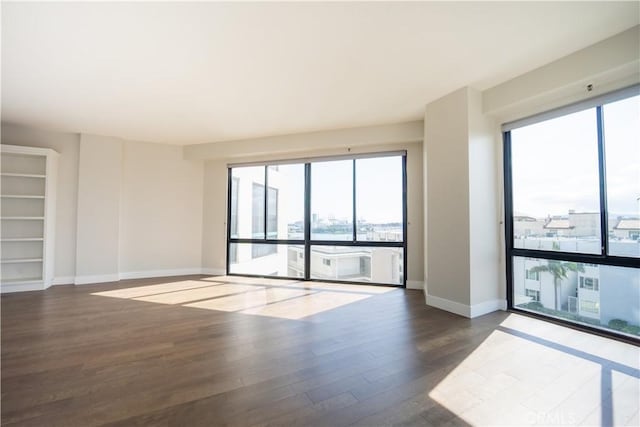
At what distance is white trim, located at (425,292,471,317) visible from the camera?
3107 mm

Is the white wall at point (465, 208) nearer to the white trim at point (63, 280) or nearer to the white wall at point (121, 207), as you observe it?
the white wall at point (121, 207)

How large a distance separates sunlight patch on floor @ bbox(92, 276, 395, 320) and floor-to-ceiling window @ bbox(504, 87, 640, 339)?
206 centimetres

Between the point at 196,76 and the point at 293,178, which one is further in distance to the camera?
the point at 293,178

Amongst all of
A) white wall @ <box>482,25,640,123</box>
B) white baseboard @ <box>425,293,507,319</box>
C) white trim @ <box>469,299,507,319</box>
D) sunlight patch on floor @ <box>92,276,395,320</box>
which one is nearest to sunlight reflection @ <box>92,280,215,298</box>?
sunlight patch on floor @ <box>92,276,395,320</box>

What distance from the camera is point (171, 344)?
2416mm

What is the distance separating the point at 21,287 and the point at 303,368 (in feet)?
16.9

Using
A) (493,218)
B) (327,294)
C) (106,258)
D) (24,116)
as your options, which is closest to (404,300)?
(327,294)

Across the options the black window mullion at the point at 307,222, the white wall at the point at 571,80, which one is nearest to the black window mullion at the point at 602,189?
the white wall at the point at 571,80

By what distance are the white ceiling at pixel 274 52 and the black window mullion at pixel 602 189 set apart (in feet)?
2.63

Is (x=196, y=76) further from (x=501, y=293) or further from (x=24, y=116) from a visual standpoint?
(x=501, y=293)

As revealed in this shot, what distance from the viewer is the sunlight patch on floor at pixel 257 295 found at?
11.3 feet

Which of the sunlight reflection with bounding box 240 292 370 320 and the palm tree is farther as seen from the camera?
the sunlight reflection with bounding box 240 292 370 320

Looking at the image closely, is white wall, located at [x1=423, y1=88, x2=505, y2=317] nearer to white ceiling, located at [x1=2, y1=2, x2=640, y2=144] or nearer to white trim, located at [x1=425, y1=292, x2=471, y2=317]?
white trim, located at [x1=425, y1=292, x2=471, y2=317]

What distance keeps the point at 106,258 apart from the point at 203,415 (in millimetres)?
4750
